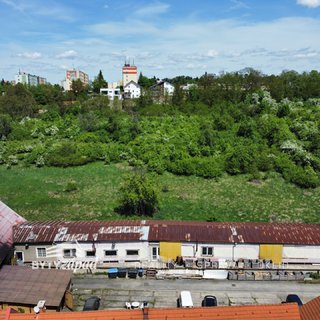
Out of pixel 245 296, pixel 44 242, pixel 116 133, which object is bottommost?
pixel 245 296

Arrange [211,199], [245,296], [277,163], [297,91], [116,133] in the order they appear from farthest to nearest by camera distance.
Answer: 1. [297,91]
2. [116,133]
3. [277,163]
4. [211,199]
5. [245,296]

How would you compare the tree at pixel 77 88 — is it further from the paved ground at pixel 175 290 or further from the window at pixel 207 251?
the paved ground at pixel 175 290

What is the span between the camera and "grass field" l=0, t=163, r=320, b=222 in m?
36.8

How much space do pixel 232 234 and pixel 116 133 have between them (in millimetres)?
40551

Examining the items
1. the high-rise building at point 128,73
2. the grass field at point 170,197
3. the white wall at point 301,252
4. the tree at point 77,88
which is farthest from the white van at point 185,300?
the high-rise building at point 128,73

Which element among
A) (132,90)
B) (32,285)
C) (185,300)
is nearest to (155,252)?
(185,300)

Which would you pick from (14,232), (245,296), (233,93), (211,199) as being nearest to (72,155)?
(211,199)

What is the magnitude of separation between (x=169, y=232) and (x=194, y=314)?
12.4m

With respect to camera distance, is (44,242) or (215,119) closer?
(44,242)

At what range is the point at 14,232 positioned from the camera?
2784 cm

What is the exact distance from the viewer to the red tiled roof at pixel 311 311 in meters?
15.7

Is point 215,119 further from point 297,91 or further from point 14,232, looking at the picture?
point 14,232

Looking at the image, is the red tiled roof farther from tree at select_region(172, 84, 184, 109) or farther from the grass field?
tree at select_region(172, 84, 184, 109)

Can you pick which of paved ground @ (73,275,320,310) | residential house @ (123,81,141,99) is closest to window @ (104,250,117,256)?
paved ground @ (73,275,320,310)
